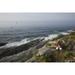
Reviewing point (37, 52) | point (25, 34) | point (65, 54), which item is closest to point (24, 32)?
point (25, 34)

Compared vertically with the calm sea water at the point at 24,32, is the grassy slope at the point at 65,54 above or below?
below

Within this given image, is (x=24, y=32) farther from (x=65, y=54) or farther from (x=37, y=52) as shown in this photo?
(x=65, y=54)

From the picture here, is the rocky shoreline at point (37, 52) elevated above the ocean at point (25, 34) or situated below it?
below

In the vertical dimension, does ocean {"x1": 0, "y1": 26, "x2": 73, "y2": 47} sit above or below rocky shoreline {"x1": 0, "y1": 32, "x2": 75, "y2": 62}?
above

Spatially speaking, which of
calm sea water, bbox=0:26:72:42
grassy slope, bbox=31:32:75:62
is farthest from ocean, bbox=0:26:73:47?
grassy slope, bbox=31:32:75:62

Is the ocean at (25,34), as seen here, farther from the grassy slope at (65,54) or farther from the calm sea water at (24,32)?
the grassy slope at (65,54)

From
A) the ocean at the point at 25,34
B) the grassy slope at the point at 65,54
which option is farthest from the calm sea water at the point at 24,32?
the grassy slope at the point at 65,54

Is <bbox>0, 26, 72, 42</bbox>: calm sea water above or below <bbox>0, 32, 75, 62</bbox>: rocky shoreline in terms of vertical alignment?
above

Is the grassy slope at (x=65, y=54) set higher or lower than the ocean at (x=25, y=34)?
lower

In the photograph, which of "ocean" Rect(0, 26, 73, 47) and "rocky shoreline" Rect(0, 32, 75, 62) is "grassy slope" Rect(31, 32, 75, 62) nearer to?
"rocky shoreline" Rect(0, 32, 75, 62)

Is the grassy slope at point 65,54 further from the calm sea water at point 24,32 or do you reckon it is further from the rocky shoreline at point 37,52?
the calm sea water at point 24,32
